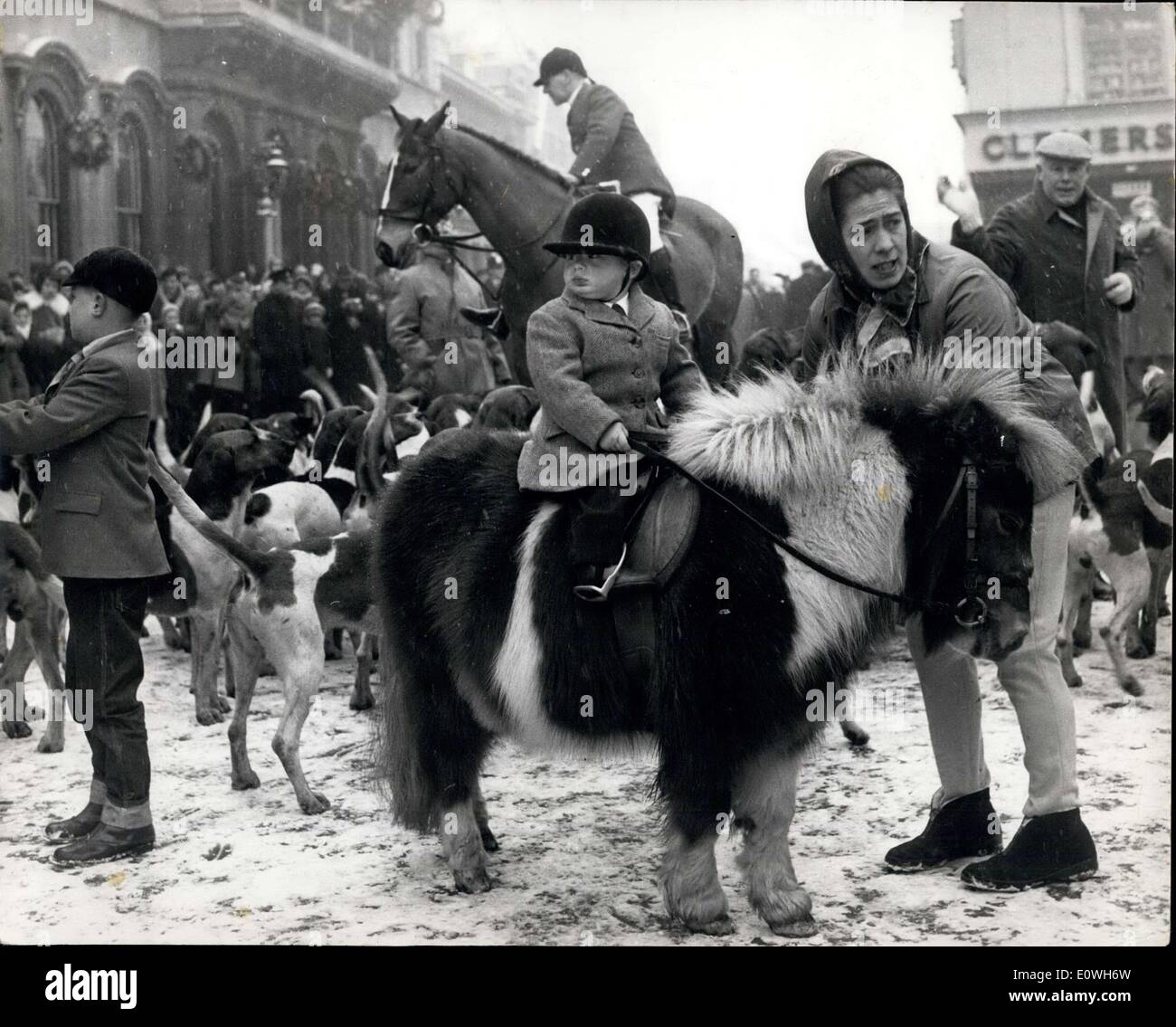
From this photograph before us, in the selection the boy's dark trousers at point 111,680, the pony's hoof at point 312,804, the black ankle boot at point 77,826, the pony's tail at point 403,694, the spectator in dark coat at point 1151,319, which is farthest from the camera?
the spectator in dark coat at point 1151,319

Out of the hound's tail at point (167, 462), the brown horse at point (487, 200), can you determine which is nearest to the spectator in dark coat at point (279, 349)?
the hound's tail at point (167, 462)

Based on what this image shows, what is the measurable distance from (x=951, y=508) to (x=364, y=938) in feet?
7.06

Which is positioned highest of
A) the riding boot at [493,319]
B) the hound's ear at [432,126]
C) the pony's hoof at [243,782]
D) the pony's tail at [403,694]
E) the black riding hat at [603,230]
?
the hound's ear at [432,126]

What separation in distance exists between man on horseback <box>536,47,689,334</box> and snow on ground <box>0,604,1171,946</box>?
341cm

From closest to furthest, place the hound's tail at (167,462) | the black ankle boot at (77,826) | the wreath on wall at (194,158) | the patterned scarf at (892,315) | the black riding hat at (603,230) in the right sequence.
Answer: the black riding hat at (603,230) → the patterned scarf at (892,315) → the black ankle boot at (77,826) → the hound's tail at (167,462) → the wreath on wall at (194,158)

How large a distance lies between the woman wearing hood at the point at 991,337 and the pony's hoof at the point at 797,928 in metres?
0.65

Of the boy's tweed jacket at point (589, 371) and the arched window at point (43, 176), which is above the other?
the arched window at point (43, 176)

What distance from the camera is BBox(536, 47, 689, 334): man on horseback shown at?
7.98 m

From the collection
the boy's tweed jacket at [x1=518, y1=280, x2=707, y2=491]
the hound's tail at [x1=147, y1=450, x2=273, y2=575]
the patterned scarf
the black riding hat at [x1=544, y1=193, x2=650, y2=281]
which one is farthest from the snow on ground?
the black riding hat at [x1=544, y1=193, x2=650, y2=281]

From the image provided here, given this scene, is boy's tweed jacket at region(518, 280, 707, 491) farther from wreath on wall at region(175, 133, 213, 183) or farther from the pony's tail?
wreath on wall at region(175, 133, 213, 183)

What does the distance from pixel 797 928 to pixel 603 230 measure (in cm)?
221

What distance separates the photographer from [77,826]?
4914mm

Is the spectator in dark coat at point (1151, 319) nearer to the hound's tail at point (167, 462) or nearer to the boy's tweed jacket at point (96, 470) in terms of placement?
the hound's tail at point (167, 462)

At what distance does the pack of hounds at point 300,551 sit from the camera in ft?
17.8
